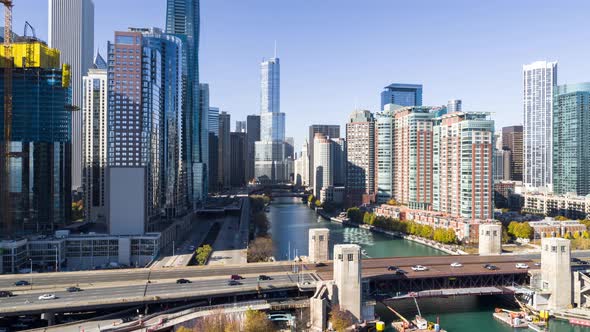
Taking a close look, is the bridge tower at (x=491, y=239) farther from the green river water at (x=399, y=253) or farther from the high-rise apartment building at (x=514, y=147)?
the high-rise apartment building at (x=514, y=147)

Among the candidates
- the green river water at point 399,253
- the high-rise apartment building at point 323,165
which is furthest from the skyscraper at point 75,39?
the green river water at point 399,253

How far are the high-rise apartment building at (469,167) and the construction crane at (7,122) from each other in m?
68.4

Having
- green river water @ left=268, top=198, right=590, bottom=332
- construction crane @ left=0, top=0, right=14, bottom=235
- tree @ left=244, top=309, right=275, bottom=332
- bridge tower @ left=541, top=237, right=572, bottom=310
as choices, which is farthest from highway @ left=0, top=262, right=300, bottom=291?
construction crane @ left=0, top=0, right=14, bottom=235

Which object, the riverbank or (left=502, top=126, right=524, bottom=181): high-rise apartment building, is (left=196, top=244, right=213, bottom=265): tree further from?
(left=502, top=126, right=524, bottom=181): high-rise apartment building

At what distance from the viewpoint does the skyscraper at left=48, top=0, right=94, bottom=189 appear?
6742 inches

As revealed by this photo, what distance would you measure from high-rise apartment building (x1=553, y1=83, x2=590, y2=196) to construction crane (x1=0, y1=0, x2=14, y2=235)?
119 meters

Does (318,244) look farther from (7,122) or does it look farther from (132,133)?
(7,122)

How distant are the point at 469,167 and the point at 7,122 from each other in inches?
2746

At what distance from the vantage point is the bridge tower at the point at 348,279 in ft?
123

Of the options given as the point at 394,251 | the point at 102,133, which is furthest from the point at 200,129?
the point at 394,251

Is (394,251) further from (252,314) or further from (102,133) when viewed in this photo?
(102,133)

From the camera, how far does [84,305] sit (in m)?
33.9

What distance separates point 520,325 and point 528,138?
112 m

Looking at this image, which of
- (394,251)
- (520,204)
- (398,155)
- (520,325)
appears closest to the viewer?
(520,325)
